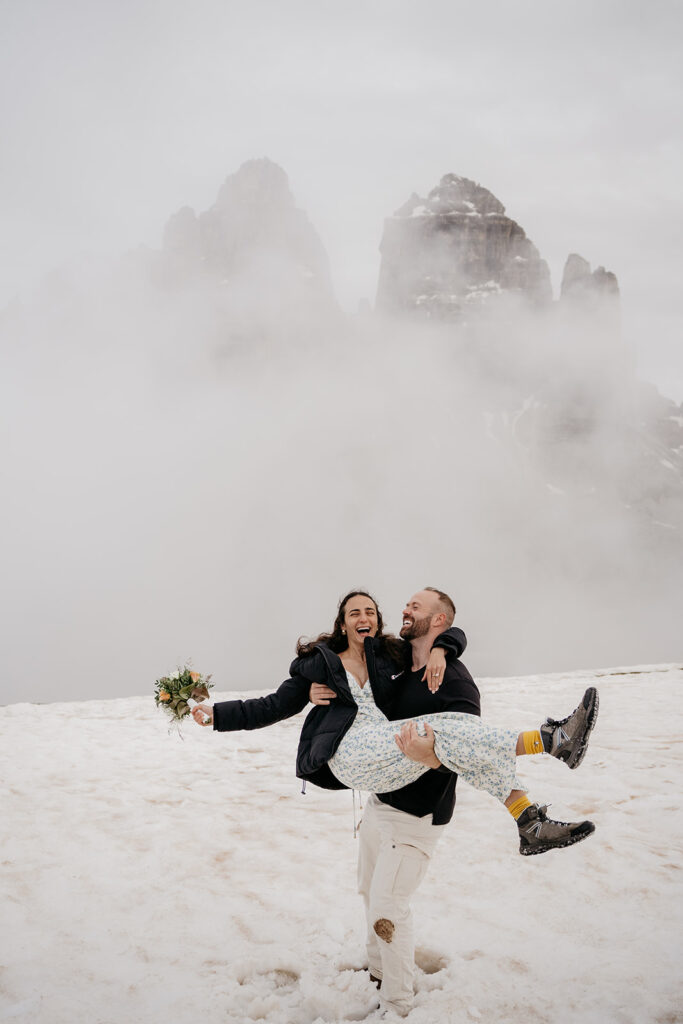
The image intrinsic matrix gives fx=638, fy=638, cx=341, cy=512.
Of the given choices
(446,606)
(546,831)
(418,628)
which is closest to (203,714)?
(418,628)

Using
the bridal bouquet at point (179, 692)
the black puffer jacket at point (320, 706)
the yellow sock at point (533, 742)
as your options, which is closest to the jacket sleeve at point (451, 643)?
the black puffer jacket at point (320, 706)

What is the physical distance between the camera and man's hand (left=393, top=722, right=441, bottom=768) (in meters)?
3.47

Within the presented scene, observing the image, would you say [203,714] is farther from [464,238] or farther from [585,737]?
[464,238]

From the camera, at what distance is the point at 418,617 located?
4188 mm

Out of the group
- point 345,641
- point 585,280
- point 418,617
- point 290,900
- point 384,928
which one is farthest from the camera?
point 585,280

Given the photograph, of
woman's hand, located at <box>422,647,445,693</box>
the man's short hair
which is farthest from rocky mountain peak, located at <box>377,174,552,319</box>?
woman's hand, located at <box>422,647,445,693</box>

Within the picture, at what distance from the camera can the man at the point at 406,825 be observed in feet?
11.9

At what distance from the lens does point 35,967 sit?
4.21m

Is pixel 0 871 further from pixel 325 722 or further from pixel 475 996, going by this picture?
pixel 475 996

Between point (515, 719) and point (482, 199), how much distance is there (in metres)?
212

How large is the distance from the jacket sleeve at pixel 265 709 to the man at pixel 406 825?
14 cm

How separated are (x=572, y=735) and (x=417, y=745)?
95cm

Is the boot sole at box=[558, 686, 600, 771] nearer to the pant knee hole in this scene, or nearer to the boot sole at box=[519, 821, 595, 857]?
the boot sole at box=[519, 821, 595, 857]

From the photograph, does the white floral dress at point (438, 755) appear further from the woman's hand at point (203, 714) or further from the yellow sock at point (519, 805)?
the woman's hand at point (203, 714)
